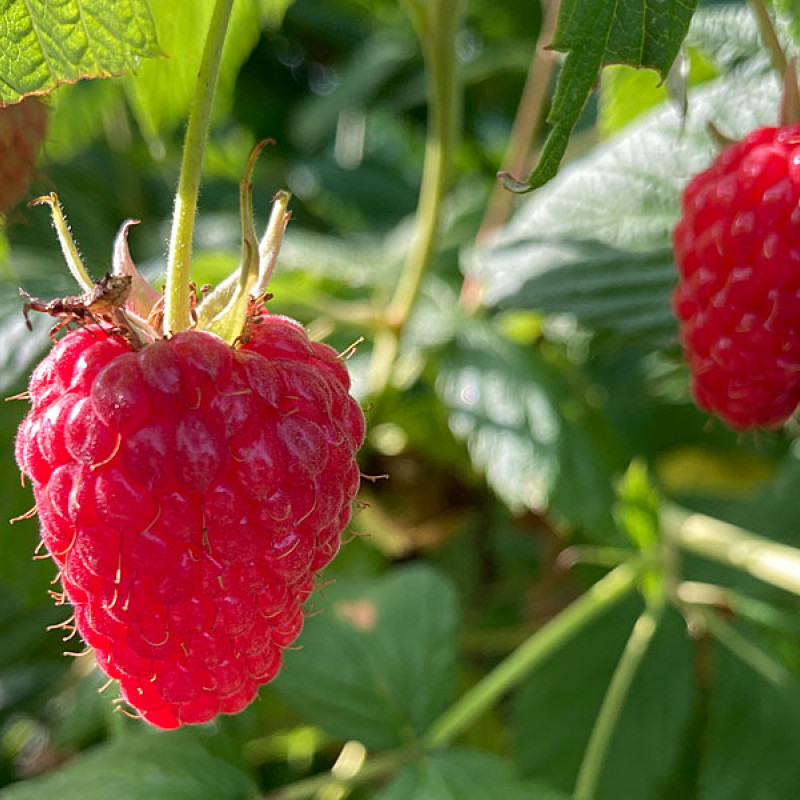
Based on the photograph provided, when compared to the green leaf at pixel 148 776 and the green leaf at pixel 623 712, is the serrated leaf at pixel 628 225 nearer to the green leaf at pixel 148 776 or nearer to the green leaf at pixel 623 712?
the green leaf at pixel 623 712

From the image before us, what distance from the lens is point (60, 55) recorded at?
55 centimetres

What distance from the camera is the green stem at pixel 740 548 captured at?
98 cm

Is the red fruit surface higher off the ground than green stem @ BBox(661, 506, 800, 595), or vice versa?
the red fruit surface

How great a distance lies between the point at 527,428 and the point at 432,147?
317mm

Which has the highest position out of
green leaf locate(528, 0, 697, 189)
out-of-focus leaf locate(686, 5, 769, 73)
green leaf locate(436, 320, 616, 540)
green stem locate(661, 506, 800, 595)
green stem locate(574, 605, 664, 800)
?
green leaf locate(528, 0, 697, 189)

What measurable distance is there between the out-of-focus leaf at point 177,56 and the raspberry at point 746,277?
42cm

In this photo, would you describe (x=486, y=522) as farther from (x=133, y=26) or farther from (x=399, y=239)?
(x=133, y=26)

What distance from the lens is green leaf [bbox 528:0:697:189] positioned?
0.53 m

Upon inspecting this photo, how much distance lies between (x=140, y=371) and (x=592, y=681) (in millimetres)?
796

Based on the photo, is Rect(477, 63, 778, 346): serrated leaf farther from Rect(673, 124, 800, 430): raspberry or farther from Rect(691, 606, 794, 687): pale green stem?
Rect(691, 606, 794, 687): pale green stem

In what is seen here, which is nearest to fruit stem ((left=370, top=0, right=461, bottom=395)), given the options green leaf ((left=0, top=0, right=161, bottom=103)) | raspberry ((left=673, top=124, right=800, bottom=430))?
raspberry ((left=673, top=124, right=800, bottom=430))

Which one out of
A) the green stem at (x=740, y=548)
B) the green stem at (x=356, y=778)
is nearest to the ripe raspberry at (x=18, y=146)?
the green stem at (x=356, y=778)

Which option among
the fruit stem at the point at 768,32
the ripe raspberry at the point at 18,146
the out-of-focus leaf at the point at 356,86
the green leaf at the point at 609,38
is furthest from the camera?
the out-of-focus leaf at the point at 356,86

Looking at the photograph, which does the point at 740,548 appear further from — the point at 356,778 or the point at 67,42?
the point at 67,42
